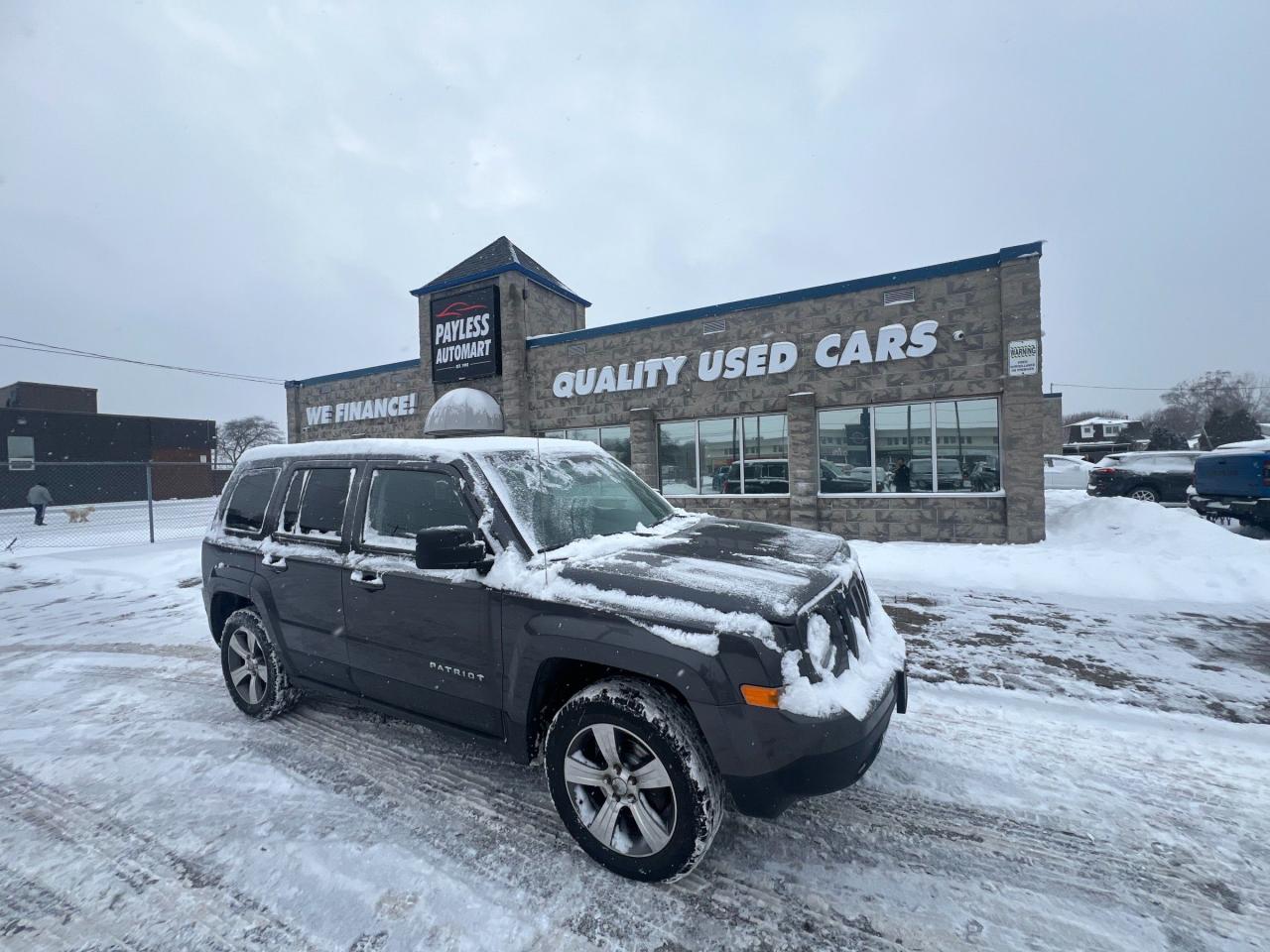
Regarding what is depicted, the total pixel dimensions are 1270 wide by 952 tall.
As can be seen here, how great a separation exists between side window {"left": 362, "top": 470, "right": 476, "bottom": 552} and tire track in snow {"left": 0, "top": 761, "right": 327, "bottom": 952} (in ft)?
5.31

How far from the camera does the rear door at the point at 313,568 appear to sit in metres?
3.45

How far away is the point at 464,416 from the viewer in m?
14.4

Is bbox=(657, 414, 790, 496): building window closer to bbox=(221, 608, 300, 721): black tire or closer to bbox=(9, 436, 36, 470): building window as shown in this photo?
bbox=(221, 608, 300, 721): black tire

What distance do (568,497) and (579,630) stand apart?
110 cm

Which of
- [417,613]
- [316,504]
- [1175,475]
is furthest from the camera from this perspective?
[1175,475]

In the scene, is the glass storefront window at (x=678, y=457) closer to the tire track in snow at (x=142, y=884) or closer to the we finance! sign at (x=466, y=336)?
the we finance! sign at (x=466, y=336)

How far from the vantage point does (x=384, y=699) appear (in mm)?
3262

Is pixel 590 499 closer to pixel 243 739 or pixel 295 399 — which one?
pixel 243 739

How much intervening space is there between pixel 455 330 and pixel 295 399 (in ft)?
25.6

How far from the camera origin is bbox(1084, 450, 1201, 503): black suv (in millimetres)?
15383

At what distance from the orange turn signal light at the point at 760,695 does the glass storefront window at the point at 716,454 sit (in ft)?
34.9

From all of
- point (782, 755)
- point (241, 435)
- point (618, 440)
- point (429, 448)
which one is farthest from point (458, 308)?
point (241, 435)

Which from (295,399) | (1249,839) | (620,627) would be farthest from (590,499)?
(295,399)

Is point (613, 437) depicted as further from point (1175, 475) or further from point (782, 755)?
point (1175, 475)
